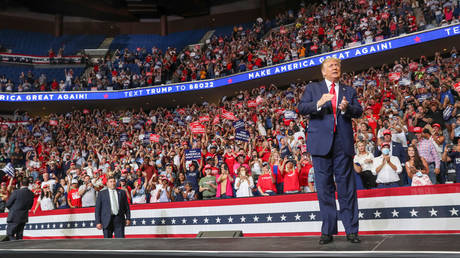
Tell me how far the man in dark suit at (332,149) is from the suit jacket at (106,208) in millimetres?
4883

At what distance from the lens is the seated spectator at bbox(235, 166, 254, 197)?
803 centimetres

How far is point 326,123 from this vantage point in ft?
11.8

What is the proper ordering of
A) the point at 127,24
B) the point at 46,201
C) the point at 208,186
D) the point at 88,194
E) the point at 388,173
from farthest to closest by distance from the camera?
the point at 127,24, the point at 46,201, the point at 88,194, the point at 208,186, the point at 388,173

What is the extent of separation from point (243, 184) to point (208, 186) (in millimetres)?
858

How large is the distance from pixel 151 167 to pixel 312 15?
1343 centimetres

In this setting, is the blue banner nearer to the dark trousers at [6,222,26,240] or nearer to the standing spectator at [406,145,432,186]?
the standing spectator at [406,145,432,186]

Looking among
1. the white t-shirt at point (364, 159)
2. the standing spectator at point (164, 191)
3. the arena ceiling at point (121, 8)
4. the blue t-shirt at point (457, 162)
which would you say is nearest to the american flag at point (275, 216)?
the standing spectator at point (164, 191)

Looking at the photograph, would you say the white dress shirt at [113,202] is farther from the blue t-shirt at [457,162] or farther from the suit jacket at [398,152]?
the blue t-shirt at [457,162]

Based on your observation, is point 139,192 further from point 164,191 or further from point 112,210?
point 112,210

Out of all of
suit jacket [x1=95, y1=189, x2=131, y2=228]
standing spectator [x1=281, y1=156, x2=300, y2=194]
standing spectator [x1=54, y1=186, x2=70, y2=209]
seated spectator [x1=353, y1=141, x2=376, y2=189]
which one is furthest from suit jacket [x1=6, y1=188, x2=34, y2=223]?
seated spectator [x1=353, y1=141, x2=376, y2=189]

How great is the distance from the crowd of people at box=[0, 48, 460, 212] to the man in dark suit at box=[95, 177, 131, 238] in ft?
5.14

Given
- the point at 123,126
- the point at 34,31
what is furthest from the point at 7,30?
the point at 123,126

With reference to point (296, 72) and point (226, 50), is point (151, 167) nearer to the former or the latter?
point (296, 72)

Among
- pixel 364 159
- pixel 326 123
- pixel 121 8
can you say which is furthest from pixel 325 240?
pixel 121 8
